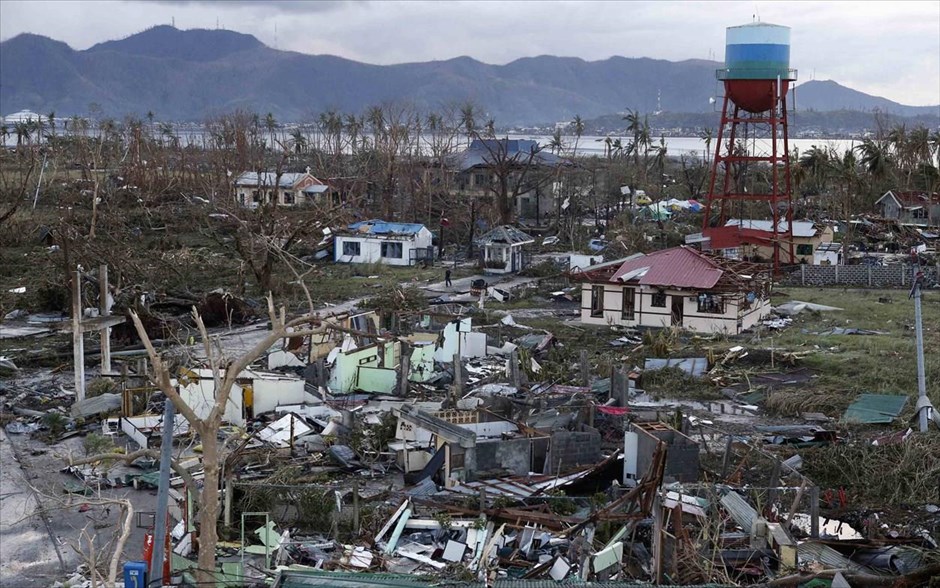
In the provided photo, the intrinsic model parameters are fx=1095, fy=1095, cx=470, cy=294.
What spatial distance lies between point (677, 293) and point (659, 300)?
616 mm

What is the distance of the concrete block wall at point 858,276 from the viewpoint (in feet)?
124

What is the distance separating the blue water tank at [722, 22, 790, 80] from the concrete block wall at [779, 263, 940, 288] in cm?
704

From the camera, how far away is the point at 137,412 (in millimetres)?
20078

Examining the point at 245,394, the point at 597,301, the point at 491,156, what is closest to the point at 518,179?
the point at 491,156

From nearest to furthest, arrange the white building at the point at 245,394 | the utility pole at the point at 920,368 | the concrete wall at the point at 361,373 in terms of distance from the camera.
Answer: the utility pole at the point at 920,368 < the white building at the point at 245,394 < the concrete wall at the point at 361,373

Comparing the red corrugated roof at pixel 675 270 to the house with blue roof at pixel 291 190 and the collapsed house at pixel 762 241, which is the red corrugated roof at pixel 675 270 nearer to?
the collapsed house at pixel 762 241

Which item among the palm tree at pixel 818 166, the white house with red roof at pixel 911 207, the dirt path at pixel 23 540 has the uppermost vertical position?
the palm tree at pixel 818 166

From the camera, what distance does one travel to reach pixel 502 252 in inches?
1576

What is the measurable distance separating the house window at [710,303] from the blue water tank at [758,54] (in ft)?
42.8

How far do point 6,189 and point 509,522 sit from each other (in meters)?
44.0

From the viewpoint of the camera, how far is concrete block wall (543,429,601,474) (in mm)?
16453

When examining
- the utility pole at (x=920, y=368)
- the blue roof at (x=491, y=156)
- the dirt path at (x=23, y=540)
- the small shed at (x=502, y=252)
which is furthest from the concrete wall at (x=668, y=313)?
the blue roof at (x=491, y=156)

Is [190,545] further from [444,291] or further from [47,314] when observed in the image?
[444,291]

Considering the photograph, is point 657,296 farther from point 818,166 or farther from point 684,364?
point 818,166
